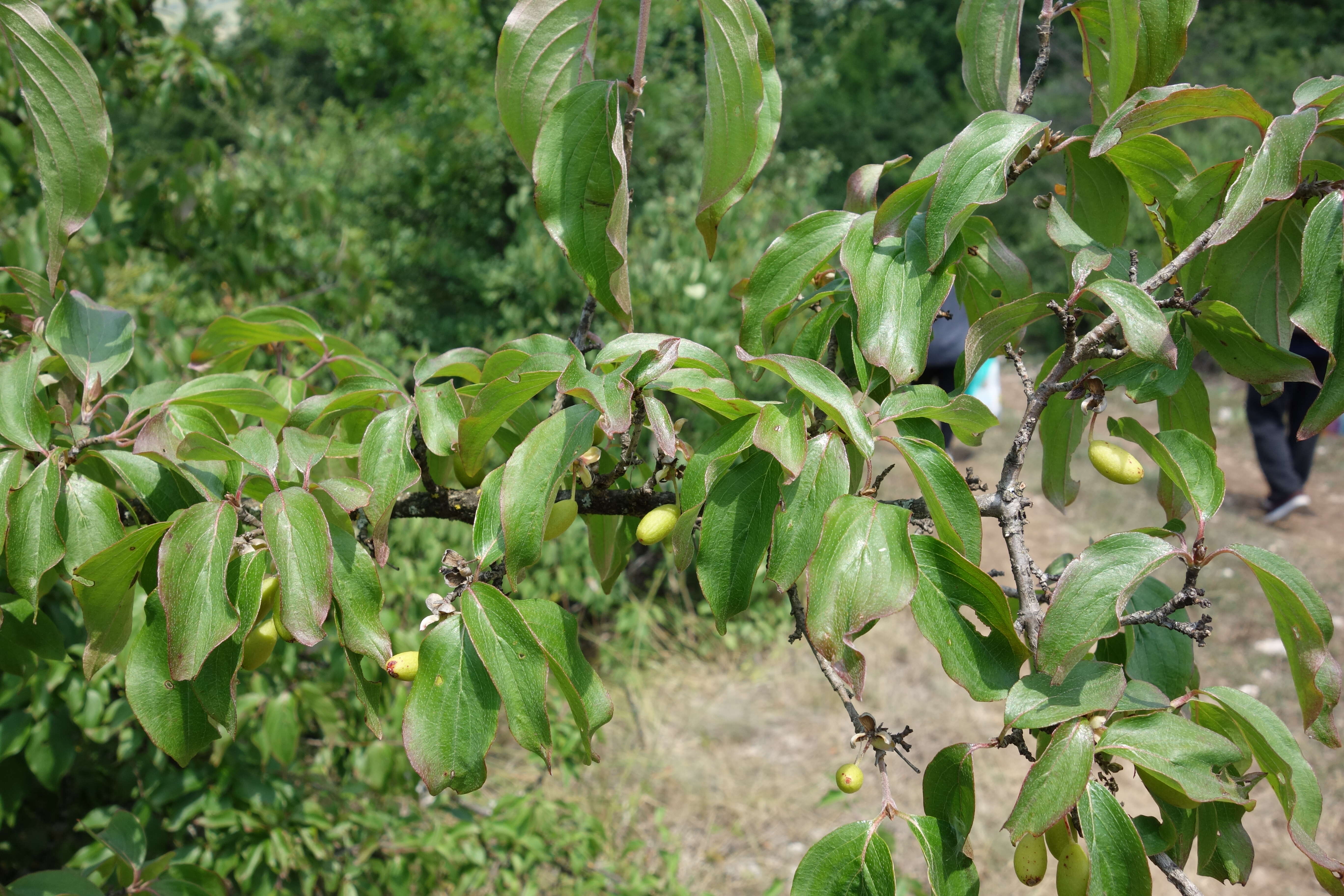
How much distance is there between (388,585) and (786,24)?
5.30 metres

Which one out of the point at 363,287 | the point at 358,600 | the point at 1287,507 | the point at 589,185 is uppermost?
the point at 589,185

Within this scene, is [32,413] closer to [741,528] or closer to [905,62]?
[741,528]

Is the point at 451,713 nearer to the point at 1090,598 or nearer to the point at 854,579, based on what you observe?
the point at 854,579

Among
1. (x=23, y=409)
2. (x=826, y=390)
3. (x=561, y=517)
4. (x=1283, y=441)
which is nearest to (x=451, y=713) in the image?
(x=561, y=517)

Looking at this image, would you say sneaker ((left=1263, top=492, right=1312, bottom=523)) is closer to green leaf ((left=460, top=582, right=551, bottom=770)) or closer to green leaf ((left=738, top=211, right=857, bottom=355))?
green leaf ((left=738, top=211, right=857, bottom=355))

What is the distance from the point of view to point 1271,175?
0.52 m

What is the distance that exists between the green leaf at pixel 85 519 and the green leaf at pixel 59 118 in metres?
0.15

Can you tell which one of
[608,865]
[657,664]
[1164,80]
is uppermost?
[1164,80]

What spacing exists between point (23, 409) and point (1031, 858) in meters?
0.77

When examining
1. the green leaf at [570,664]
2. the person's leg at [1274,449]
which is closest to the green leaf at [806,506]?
the green leaf at [570,664]

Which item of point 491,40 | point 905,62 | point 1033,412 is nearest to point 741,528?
point 1033,412

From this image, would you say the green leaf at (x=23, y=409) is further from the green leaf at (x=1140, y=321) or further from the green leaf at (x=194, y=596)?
the green leaf at (x=1140, y=321)

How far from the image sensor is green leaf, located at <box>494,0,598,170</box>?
2.00 feet

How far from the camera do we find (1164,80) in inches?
24.7
